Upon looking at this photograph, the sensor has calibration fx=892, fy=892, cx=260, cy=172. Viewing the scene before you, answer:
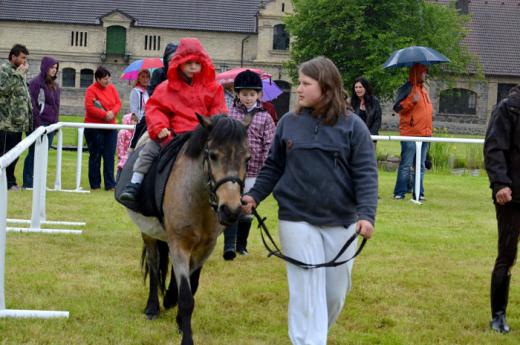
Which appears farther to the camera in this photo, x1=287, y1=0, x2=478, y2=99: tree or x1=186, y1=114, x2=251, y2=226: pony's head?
x1=287, y1=0, x2=478, y2=99: tree

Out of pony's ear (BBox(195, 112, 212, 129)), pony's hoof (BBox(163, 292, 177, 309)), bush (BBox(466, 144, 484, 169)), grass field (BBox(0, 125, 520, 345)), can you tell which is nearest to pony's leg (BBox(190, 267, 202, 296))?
grass field (BBox(0, 125, 520, 345))

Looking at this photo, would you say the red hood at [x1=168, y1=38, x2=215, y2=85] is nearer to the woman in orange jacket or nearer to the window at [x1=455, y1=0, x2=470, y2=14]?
the woman in orange jacket

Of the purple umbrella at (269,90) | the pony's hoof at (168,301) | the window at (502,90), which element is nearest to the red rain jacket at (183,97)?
the pony's hoof at (168,301)

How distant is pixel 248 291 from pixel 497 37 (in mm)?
58591

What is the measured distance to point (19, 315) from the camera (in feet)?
22.0

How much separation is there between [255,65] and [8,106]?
4995 centimetres

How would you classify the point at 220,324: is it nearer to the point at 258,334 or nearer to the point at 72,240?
the point at 258,334

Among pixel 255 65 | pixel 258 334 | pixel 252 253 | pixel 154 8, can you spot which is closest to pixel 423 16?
pixel 255 65

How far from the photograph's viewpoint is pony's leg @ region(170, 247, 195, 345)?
5.96 meters

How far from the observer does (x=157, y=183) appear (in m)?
6.70

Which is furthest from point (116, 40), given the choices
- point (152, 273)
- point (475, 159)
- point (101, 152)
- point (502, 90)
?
point (152, 273)

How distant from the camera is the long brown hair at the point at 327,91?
5.22 metres

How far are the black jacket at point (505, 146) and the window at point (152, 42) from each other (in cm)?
5777

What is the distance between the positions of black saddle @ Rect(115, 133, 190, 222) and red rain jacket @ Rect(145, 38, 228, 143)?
0.73 ft
